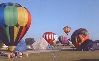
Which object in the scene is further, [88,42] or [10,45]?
[88,42]

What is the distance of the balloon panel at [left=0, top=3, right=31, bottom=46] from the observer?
2766 centimetres

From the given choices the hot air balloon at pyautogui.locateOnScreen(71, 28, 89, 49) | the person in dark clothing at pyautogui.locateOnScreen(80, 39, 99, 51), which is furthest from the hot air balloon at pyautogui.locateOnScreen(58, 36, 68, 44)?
the person in dark clothing at pyautogui.locateOnScreen(80, 39, 99, 51)

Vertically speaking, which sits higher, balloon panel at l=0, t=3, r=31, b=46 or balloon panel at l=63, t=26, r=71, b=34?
balloon panel at l=63, t=26, r=71, b=34

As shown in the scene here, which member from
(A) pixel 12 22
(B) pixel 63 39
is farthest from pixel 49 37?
(A) pixel 12 22

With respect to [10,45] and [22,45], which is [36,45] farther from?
[10,45]

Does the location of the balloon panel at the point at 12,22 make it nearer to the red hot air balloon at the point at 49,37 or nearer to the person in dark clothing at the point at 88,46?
the person in dark clothing at the point at 88,46

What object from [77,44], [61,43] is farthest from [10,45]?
[61,43]

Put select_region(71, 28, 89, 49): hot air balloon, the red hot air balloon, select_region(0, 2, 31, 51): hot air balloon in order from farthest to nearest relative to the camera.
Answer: the red hot air balloon, select_region(71, 28, 89, 49): hot air balloon, select_region(0, 2, 31, 51): hot air balloon

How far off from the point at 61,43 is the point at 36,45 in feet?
143

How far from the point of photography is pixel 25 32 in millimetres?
29625

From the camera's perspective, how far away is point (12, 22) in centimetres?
2770

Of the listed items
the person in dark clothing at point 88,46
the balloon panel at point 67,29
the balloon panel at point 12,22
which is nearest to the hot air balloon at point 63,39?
the balloon panel at point 67,29

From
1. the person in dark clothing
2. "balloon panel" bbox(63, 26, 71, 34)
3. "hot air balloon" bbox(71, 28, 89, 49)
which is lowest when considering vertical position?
the person in dark clothing

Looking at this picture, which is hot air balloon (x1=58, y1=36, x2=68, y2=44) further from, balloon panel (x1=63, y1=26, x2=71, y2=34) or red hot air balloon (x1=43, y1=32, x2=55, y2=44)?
red hot air balloon (x1=43, y1=32, x2=55, y2=44)
